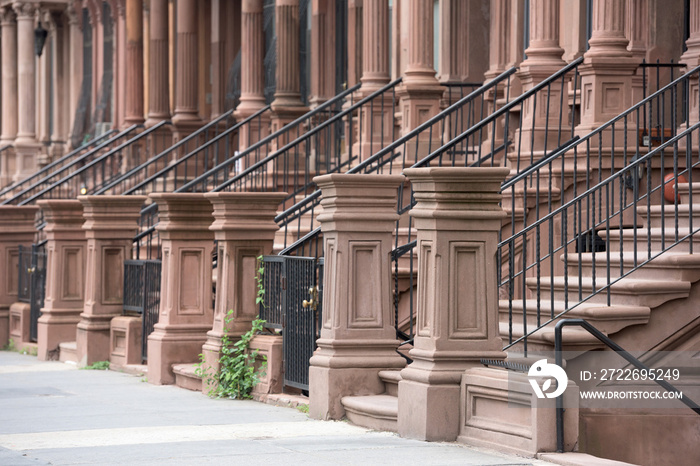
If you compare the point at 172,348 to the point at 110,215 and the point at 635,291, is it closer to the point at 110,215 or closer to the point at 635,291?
the point at 110,215

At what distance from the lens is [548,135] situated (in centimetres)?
1412

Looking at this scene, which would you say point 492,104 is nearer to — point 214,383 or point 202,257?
point 202,257

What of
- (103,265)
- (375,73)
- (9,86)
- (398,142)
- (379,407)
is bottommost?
(379,407)

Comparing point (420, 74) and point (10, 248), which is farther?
point (10, 248)

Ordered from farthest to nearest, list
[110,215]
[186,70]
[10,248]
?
[186,70], [10,248], [110,215]

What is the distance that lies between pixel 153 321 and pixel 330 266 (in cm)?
429

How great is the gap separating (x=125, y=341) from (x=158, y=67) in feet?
34.7

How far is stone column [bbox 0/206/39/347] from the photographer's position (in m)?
18.6

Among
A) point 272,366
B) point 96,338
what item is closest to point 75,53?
point 96,338

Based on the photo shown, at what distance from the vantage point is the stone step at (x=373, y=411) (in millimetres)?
9953

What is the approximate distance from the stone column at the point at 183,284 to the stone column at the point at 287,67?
671cm

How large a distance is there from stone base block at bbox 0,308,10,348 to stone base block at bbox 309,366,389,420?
29.1 feet

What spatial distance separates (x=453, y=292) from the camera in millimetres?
9500

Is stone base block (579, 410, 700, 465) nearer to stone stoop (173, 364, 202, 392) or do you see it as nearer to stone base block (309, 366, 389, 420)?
stone base block (309, 366, 389, 420)
